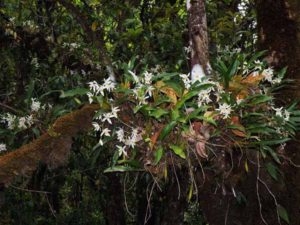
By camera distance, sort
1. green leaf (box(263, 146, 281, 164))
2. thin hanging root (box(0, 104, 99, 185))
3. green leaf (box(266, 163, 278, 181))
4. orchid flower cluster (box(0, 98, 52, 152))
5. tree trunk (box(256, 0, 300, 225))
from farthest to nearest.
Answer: orchid flower cluster (box(0, 98, 52, 152)) < tree trunk (box(256, 0, 300, 225)) < green leaf (box(266, 163, 278, 181)) < green leaf (box(263, 146, 281, 164)) < thin hanging root (box(0, 104, 99, 185))

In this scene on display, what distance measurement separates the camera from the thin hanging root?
310 centimetres

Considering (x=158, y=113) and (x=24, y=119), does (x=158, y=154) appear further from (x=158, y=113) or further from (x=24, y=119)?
(x=24, y=119)

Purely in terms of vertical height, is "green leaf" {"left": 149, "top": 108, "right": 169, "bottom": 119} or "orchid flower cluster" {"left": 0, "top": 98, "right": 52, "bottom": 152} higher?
"orchid flower cluster" {"left": 0, "top": 98, "right": 52, "bottom": 152}

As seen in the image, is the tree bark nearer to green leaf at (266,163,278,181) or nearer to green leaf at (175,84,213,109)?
green leaf at (175,84,213,109)

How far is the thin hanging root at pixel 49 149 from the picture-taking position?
310 cm

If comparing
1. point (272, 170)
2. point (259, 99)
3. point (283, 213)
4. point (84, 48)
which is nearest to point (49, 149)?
point (259, 99)

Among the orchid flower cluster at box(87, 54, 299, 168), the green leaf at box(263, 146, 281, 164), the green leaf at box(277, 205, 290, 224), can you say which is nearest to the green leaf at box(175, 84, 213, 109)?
the orchid flower cluster at box(87, 54, 299, 168)

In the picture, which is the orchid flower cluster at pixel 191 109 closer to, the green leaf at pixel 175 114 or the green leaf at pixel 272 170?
the green leaf at pixel 175 114

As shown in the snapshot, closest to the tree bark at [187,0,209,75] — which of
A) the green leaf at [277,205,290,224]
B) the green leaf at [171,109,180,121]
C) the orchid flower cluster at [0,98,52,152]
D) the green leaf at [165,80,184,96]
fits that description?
the green leaf at [165,80,184,96]

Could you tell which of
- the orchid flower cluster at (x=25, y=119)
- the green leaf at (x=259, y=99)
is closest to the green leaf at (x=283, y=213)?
the green leaf at (x=259, y=99)

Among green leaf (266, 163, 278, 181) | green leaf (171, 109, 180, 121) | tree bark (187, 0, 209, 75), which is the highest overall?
tree bark (187, 0, 209, 75)

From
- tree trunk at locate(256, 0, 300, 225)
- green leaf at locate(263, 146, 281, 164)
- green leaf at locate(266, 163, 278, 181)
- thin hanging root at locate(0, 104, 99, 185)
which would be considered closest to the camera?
thin hanging root at locate(0, 104, 99, 185)

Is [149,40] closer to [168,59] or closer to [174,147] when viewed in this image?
[168,59]

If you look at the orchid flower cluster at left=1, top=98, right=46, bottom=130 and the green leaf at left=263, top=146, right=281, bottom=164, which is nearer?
the green leaf at left=263, top=146, right=281, bottom=164
